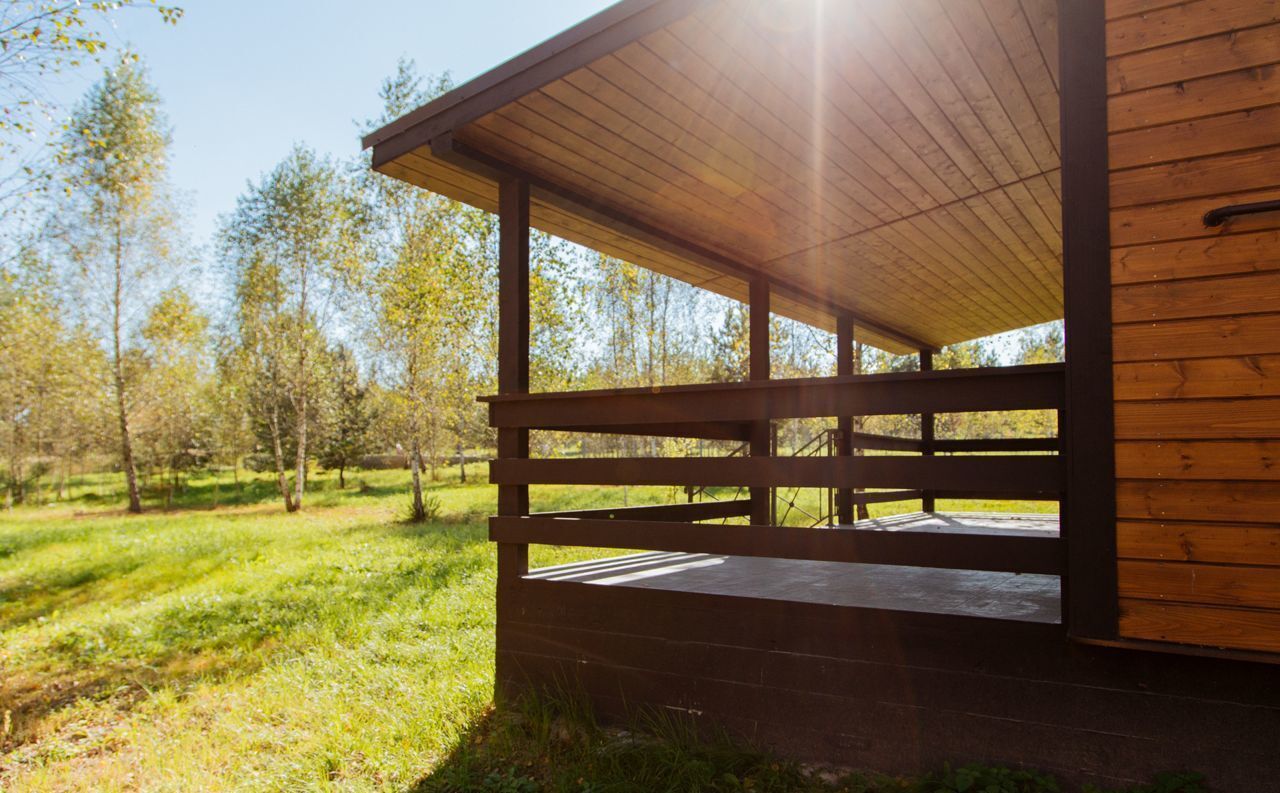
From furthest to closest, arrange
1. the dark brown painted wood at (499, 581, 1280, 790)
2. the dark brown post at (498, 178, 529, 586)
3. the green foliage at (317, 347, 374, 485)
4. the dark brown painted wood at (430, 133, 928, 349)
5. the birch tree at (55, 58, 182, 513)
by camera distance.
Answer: the green foliage at (317, 347, 374, 485) → the birch tree at (55, 58, 182, 513) → the dark brown post at (498, 178, 529, 586) → the dark brown painted wood at (430, 133, 928, 349) → the dark brown painted wood at (499, 581, 1280, 790)

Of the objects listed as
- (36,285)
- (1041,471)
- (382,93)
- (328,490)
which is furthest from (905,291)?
(328,490)

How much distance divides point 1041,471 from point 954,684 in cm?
79

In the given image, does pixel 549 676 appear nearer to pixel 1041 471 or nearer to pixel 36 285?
pixel 1041 471

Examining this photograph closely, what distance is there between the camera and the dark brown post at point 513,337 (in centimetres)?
361

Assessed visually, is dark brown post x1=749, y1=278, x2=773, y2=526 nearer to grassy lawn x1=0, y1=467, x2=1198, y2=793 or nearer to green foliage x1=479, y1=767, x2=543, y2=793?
grassy lawn x1=0, y1=467, x2=1198, y2=793

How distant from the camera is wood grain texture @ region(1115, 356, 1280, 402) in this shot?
2012mm

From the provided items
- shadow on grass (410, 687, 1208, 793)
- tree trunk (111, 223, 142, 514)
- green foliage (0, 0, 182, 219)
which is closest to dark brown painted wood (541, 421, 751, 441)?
shadow on grass (410, 687, 1208, 793)

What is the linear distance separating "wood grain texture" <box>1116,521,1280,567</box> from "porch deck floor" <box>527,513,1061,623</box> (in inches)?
18.0

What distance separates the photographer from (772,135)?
3582 millimetres

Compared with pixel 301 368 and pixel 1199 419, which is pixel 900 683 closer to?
pixel 1199 419

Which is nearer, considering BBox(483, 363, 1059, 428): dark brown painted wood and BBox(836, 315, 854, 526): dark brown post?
BBox(483, 363, 1059, 428): dark brown painted wood

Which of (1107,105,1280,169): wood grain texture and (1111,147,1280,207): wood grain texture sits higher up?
(1107,105,1280,169): wood grain texture

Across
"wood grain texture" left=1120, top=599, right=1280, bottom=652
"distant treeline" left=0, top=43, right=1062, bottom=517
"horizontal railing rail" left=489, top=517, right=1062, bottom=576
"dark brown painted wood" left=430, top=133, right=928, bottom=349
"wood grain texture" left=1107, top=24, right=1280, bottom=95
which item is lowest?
"wood grain texture" left=1120, top=599, right=1280, bottom=652

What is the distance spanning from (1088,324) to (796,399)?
3.42ft
